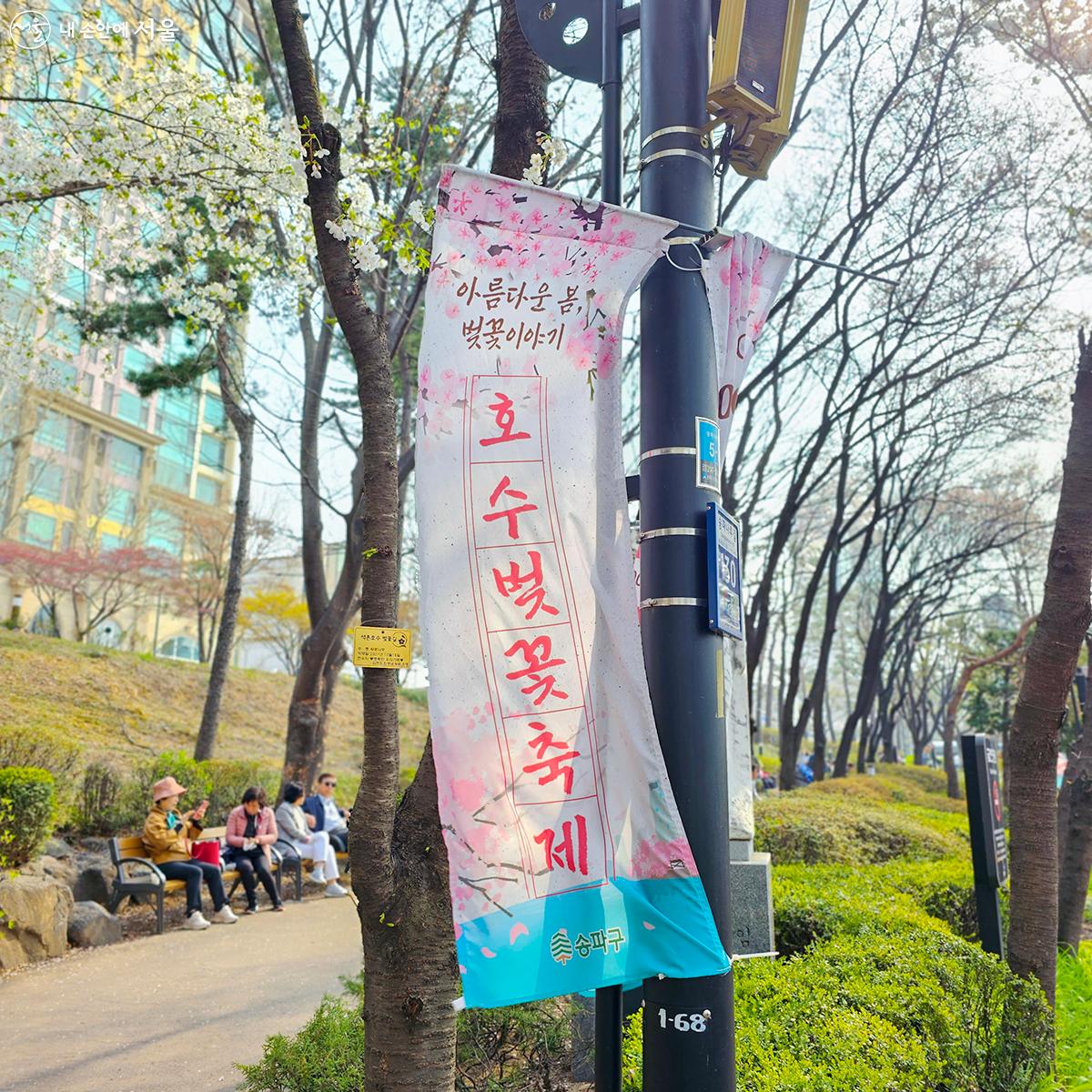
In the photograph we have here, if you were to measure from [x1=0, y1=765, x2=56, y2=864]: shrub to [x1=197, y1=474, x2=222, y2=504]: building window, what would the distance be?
144 feet

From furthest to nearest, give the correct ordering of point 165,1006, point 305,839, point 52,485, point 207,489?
point 207,489 < point 52,485 < point 305,839 < point 165,1006

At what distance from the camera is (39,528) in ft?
116

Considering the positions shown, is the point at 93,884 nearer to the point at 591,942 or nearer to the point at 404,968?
the point at 404,968

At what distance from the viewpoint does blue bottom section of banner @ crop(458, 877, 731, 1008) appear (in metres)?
2.31

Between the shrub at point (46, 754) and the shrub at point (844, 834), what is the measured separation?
7.77 metres

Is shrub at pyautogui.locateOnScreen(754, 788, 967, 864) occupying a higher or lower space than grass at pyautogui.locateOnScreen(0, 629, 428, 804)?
lower

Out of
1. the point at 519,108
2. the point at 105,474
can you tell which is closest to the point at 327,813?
the point at 519,108

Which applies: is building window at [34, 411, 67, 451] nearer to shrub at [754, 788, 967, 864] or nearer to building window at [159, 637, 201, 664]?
building window at [159, 637, 201, 664]

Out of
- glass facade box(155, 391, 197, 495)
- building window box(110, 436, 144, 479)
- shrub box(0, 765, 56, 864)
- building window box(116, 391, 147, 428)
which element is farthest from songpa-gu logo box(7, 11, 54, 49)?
glass facade box(155, 391, 197, 495)

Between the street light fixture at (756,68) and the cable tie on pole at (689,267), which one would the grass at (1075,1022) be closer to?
the cable tie on pole at (689,267)

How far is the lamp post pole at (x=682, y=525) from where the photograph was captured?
8.54ft

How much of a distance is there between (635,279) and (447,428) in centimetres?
74

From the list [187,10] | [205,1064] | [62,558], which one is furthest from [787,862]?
[62,558]

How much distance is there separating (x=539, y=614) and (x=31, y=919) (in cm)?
676
